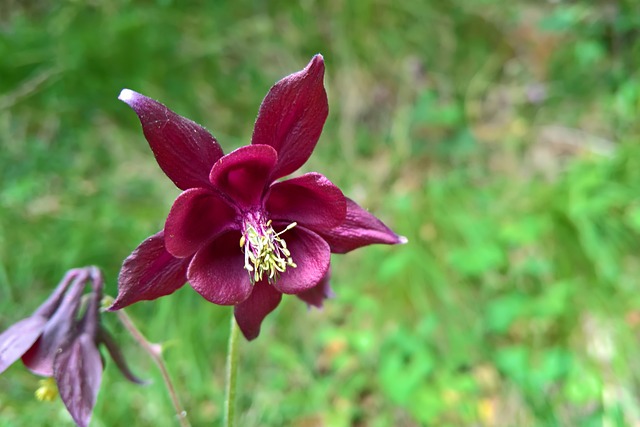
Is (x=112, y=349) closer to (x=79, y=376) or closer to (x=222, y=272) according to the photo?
(x=79, y=376)

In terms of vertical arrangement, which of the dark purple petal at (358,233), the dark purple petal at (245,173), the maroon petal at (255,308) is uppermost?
the dark purple petal at (245,173)

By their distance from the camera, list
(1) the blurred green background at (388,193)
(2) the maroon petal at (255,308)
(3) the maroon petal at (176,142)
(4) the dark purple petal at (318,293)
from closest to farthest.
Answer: (3) the maroon petal at (176,142), (2) the maroon petal at (255,308), (4) the dark purple petal at (318,293), (1) the blurred green background at (388,193)

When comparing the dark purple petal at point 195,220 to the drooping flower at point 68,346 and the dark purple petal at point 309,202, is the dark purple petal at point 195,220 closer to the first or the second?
the dark purple petal at point 309,202

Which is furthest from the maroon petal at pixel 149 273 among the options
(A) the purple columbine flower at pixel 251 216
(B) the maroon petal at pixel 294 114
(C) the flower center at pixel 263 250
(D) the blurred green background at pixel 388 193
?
(D) the blurred green background at pixel 388 193

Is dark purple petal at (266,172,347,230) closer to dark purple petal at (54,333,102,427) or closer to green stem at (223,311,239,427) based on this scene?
green stem at (223,311,239,427)

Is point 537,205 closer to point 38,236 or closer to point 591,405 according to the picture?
point 591,405

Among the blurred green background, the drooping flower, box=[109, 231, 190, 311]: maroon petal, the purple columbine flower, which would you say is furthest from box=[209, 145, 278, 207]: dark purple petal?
the blurred green background
